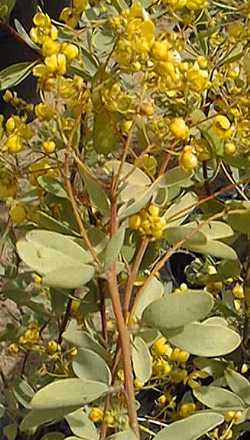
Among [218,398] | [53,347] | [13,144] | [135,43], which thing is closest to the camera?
[135,43]

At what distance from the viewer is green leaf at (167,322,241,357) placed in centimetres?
72

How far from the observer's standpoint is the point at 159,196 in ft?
2.61

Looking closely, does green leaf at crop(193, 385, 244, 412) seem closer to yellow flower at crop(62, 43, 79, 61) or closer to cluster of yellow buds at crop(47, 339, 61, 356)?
cluster of yellow buds at crop(47, 339, 61, 356)

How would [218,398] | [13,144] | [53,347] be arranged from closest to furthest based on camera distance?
[13,144]
[218,398]
[53,347]

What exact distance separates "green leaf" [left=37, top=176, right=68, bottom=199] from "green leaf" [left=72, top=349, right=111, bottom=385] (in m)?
0.15

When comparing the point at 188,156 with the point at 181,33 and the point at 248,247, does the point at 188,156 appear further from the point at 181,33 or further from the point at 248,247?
the point at 248,247

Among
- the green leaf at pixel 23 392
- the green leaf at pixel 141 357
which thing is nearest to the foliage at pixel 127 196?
the green leaf at pixel 141 357

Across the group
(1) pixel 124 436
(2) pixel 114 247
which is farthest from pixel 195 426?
(2) pixel 114 247

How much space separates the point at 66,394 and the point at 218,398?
26 cm

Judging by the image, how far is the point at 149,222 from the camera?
72 centimetres

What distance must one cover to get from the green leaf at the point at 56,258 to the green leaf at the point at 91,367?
0.25 feet

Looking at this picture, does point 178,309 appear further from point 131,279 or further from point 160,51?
point 160,51

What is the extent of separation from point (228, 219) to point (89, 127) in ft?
0.47

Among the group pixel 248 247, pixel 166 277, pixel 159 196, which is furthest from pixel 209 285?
pixel 159 196
